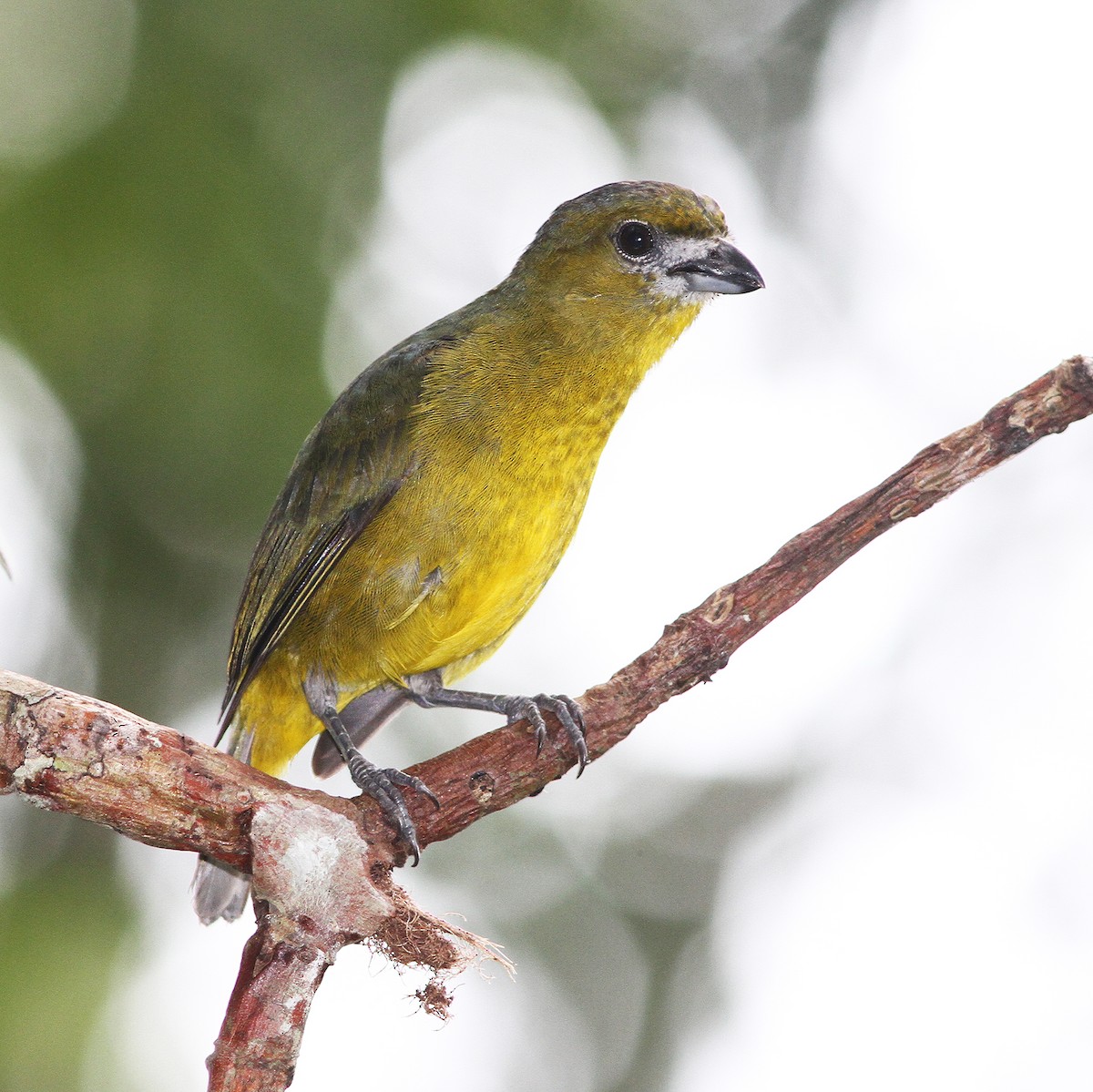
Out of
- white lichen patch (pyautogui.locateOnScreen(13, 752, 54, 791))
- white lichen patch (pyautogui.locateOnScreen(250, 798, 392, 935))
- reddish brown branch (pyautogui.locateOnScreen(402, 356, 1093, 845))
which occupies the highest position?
white lichen patch (pyautogui.locateOnScreen(13, 752, 54, 791))

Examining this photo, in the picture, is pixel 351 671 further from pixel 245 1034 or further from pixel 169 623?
pixel 169 623

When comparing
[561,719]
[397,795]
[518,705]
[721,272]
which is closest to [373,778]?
[397,795]

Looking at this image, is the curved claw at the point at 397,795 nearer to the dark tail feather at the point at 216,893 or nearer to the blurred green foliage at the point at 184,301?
the dark tail feather at the point at 216,893

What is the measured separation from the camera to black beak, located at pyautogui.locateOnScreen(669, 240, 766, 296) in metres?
3.90

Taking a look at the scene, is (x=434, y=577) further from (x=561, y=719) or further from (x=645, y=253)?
(x=645, y=253)

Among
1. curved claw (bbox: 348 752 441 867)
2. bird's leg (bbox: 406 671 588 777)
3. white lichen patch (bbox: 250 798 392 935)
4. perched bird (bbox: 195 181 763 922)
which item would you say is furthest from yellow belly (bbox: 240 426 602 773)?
white lichen patch (bbox: 250 798 392 935)

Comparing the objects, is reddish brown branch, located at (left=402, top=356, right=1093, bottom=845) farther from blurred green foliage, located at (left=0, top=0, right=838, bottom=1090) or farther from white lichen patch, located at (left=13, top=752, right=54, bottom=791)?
blurred green foliage, located at (left=0, top=0, right=838, bottom=1090)

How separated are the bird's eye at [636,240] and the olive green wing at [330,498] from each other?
0.68 metres

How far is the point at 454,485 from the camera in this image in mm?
3629

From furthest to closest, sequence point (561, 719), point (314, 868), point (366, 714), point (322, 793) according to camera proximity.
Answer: point (366, 714) < point (561, 719) < point (322, 793) < point (314, 868)

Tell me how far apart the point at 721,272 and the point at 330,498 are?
1401 millimetres

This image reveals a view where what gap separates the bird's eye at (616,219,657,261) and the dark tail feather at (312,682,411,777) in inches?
63.0

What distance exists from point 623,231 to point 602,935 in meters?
4.73

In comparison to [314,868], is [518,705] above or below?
above
